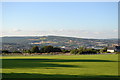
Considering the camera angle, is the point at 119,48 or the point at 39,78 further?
A: the point at 119,48

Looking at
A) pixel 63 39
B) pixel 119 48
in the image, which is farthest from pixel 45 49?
pixel 63 39

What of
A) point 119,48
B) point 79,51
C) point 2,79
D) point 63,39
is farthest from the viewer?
point 63,39

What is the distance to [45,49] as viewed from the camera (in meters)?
59.2

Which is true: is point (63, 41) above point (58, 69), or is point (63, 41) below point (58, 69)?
above

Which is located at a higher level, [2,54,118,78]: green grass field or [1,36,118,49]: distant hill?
[1,36,118,49]: distant hill

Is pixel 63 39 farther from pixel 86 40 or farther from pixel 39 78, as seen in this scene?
pixel 39 78

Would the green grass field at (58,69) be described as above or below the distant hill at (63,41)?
below

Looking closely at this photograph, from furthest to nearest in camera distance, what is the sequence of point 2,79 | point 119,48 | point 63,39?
point 63,39
point 119,48
point 2,79

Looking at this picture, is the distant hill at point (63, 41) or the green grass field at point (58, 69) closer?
the green grass field at point (58, 69)

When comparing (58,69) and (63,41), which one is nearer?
(58,69)

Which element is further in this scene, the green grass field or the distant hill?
the distant hill

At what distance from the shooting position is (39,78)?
41.6ft

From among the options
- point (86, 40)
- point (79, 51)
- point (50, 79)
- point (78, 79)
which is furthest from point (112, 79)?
point (86, 40)

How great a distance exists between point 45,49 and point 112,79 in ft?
153
